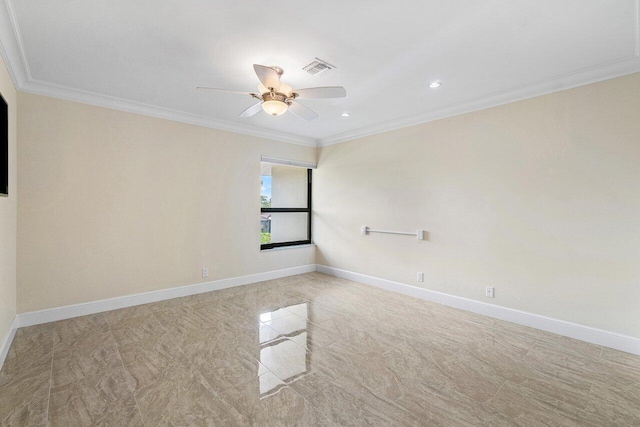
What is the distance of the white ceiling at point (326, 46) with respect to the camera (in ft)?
6.19

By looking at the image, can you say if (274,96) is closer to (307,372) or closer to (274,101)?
(274,101)

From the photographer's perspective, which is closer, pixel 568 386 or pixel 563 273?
pixel 568 386

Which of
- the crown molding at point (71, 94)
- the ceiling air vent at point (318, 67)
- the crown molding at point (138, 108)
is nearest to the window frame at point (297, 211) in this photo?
the crown molding at point (71, 94)

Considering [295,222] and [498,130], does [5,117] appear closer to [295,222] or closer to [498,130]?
[295,222]

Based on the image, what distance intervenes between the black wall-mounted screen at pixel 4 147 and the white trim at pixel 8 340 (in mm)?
1240

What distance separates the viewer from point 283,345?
264cm

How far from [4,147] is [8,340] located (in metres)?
1.68

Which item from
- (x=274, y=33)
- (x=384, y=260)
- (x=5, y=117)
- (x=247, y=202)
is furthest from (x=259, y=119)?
(x=384, y=260)

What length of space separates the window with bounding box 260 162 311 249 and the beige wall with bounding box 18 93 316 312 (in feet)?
1.11

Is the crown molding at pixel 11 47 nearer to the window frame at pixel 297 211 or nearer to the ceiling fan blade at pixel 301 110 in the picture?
the ceiling fan blade at pixel 301 110

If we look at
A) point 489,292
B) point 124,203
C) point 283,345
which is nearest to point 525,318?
point 489,292

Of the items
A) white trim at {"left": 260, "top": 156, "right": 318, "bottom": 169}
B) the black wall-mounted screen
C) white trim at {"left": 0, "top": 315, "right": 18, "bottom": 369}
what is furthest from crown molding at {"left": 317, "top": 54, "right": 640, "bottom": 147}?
white trim at {"left": 0, "top": 315, "right": 18, "bottom": 369}

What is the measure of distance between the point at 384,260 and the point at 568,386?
8.60ft

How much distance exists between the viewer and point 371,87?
121 inches
